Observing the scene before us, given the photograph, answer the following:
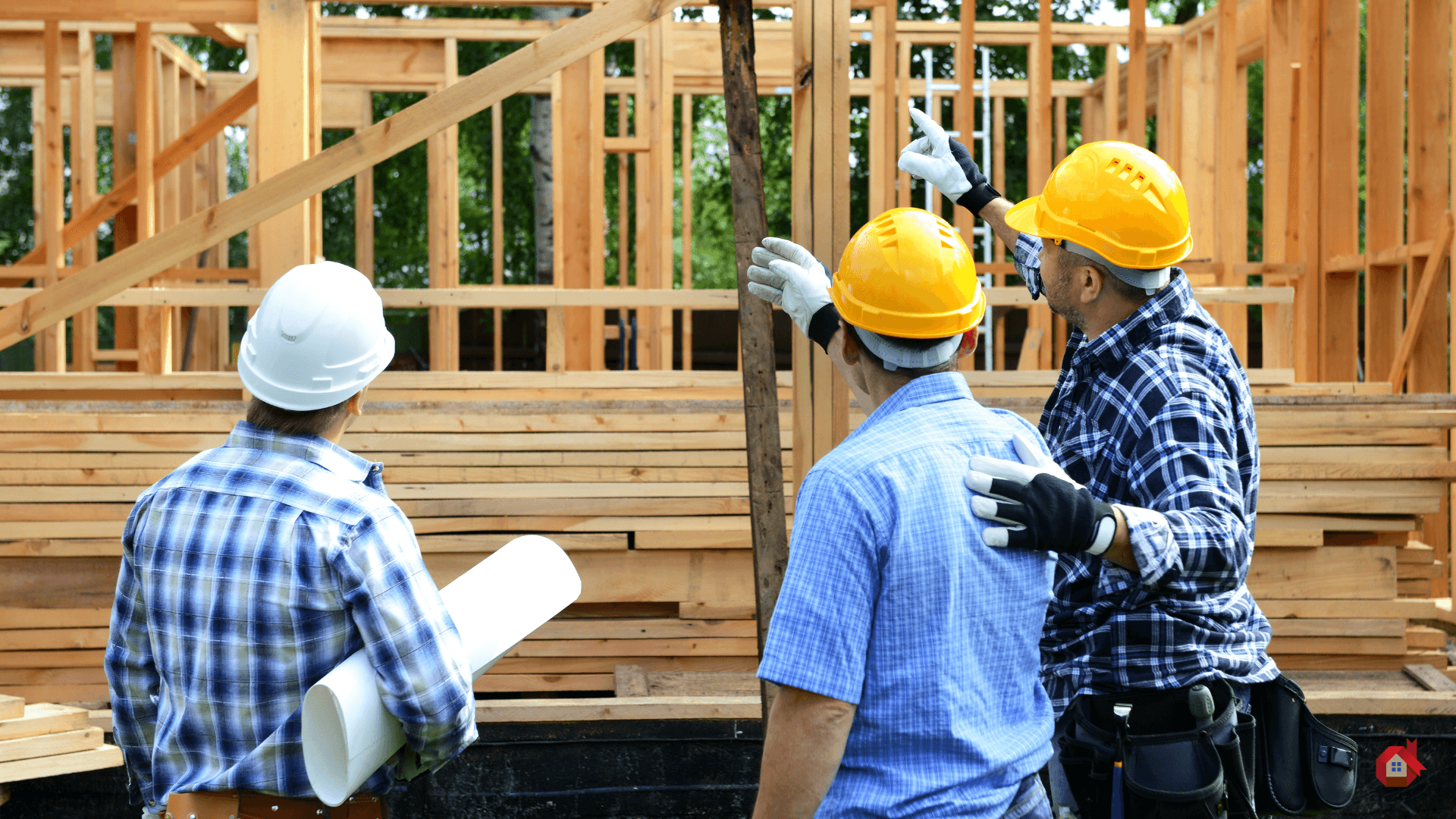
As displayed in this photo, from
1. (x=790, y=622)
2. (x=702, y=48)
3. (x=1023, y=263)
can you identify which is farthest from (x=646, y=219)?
(x=790, y=622)

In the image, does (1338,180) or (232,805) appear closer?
(232,805)

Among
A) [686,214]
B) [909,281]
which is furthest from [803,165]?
[686,214]

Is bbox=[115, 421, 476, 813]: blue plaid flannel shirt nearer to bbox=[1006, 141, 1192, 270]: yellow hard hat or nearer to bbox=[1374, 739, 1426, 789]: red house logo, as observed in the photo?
bbox=[1006, 141, 1192, 270]: yellow hard hat

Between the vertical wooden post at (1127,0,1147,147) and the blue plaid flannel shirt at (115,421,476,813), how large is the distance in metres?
6.35

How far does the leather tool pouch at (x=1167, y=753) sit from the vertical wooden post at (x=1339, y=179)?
6900 millimetres

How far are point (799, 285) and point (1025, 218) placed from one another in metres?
0.61

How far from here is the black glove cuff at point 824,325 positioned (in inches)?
104

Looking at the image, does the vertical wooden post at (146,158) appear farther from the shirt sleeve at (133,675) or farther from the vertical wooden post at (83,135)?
the shirt sleeve at (133,675)

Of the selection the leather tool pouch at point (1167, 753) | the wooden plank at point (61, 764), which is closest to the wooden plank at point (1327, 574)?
the leather tool pouch at point (1167, 753)

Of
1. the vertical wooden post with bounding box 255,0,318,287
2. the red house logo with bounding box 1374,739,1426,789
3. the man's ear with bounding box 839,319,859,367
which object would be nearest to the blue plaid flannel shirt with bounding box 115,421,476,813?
the man's ear with bounding box 839,319,859,367

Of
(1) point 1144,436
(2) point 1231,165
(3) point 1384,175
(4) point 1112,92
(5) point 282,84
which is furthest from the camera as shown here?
(4) point 1112,92

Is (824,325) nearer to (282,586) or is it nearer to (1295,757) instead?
(282,586)

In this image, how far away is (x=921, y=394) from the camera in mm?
1957

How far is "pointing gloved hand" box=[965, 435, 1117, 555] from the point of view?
1859mm
